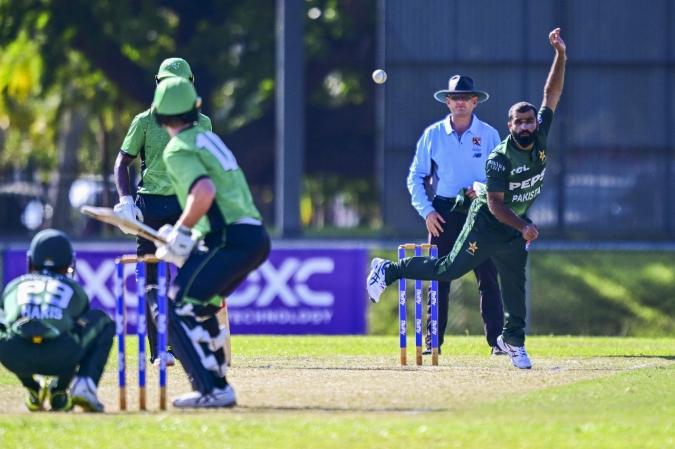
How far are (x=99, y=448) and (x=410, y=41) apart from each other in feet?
45.6

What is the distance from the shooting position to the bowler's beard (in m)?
11.0

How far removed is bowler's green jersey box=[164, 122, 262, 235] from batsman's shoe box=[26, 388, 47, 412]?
1314 millimetres

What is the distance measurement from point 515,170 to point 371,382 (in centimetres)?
Result: 181

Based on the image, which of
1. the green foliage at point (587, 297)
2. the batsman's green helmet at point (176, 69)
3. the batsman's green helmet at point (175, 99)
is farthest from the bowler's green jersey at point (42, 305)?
the green foliage at point (587, 297)

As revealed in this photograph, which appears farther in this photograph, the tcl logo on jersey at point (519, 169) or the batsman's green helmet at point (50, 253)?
the tcl logo on jersey at point (519, 169)

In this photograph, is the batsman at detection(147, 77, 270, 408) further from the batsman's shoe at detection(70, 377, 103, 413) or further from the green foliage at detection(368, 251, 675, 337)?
the green foliage at detection(368, 251, 675, 337)

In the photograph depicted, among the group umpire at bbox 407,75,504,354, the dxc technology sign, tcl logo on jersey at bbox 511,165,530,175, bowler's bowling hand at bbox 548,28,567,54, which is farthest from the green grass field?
the dxc technology sign

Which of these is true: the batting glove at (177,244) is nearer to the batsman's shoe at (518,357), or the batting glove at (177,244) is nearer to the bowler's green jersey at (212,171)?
the bowler's green jersey at (212,171)

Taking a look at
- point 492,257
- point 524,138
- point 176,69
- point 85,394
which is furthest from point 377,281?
point 85,394

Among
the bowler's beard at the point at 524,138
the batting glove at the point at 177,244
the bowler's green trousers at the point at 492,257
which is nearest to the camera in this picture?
the batting glove at the point at 177,244

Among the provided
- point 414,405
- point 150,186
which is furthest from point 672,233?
point 414,405

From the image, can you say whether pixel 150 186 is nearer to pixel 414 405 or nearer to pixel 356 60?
pixel 414 405

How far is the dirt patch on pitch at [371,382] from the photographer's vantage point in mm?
9430

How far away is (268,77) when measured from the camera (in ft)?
110
